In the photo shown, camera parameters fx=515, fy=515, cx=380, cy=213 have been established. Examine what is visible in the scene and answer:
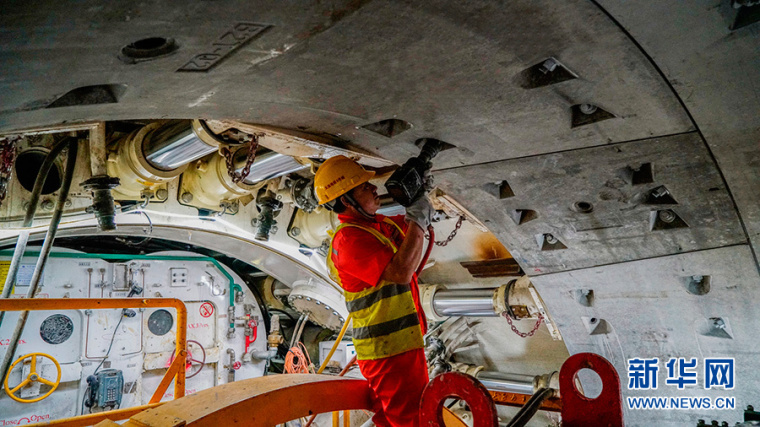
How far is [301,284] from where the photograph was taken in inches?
251

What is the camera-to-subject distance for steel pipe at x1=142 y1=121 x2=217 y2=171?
355 cm

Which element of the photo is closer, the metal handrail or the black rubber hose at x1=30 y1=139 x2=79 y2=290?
the metal handrail

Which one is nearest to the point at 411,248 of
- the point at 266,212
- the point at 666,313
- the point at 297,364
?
the point at 666,313

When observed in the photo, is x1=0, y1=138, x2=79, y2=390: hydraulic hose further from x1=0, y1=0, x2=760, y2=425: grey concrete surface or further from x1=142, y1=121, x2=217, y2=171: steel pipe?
x1=0, y1=0, x2=760, y2=425: grey concrete surface

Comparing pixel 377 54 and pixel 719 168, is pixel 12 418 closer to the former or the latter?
pixel 377 54

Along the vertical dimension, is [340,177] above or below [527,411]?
above

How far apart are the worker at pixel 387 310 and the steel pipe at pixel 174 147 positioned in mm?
1451

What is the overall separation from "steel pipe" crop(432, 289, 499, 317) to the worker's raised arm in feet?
7.76

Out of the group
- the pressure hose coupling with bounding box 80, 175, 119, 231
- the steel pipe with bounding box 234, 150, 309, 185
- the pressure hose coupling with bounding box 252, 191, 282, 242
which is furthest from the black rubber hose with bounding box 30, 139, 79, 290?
the pressure hose coupling with bounding box 252, 191, 282, 242

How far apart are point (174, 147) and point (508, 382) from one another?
12.0ft

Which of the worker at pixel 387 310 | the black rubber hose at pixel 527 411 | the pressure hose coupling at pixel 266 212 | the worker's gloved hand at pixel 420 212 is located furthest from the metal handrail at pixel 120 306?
the black rubber hose at pixel 527 411

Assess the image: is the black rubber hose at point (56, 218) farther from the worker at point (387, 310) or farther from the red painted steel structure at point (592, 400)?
the red painted steel structure at point (592, 400)

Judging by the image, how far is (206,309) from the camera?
7051 mm

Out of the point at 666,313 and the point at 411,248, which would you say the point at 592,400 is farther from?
the point at 666,313
